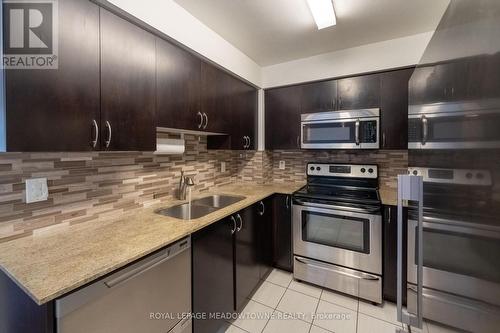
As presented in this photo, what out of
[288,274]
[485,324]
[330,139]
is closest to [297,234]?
[288,274]

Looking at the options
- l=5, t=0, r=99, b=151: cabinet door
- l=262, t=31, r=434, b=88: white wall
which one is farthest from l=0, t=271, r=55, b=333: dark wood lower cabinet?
l=262, t=31, r=434, b=88: white wall

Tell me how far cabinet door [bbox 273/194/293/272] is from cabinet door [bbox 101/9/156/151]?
4.64 feet

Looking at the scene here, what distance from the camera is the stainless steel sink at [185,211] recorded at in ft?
5.81

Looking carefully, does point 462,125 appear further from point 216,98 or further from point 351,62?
point 351,62

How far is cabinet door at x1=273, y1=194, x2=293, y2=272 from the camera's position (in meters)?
2.29

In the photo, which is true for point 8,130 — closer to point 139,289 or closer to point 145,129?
point 145,129

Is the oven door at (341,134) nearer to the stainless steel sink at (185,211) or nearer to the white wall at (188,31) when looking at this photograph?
the white wall at (188,31)

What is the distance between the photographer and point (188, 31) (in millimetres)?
1636

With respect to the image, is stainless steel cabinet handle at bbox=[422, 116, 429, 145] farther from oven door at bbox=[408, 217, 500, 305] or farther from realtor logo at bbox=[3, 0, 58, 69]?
realtor logo at bbox=[3, 0, 58, 69]

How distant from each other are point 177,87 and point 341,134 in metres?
1.61

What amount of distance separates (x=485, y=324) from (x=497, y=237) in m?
0.17

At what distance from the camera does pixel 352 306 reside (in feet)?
6.20

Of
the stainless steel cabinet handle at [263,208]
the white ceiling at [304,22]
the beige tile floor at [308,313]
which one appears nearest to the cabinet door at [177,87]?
the white ceiling at [304,22]

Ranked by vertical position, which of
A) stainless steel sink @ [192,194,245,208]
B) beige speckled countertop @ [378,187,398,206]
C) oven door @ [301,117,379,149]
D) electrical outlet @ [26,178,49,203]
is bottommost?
stainless steel sink @ [192,194,245,208]
